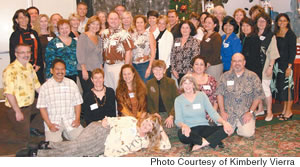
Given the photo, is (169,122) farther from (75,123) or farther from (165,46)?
(165,46)

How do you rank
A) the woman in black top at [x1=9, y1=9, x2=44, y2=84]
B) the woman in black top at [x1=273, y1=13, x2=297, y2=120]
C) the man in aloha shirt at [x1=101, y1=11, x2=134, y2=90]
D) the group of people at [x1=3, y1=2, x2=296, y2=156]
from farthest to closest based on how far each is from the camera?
the woman in black top at [x1=273, y1=13, x2=297, y2=120] → the woman in black top at [x1=9, y1=9, x2=44, y2=84] → the man in aloha shirt at [x1=101, y1=11, x2=134, y2=90] → the group of people at [x1=3, y1=2, x2=296, y2=156]

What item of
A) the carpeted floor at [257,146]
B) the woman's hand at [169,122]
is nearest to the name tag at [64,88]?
the carpeted floor at [257,146]

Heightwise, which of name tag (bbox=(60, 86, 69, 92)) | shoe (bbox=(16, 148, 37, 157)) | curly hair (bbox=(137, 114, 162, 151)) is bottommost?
shoe (bbox=(16, 148, 37, 157))

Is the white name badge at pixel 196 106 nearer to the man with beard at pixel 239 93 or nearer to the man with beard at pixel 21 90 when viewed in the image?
the man with beard at pixel 239 93

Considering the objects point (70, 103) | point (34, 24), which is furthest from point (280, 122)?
point (34, 24)

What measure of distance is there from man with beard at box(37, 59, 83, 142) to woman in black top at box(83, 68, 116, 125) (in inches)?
5.1

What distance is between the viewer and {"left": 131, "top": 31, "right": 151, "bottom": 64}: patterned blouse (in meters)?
3.92

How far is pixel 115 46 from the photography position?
372 cm

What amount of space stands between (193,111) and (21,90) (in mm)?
1969

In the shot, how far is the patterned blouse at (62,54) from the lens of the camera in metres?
3.75

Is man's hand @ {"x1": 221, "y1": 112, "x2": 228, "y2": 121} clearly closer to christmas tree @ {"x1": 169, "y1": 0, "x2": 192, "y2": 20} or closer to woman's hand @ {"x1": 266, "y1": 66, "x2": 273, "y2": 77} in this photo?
woman's hand @ {"x1": 266, "y1": 66, "x2": 273, "y2": 77}

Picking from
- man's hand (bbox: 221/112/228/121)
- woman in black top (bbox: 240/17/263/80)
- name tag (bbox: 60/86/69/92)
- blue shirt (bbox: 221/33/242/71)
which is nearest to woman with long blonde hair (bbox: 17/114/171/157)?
name tag (bbox: 60/86/69/92)
